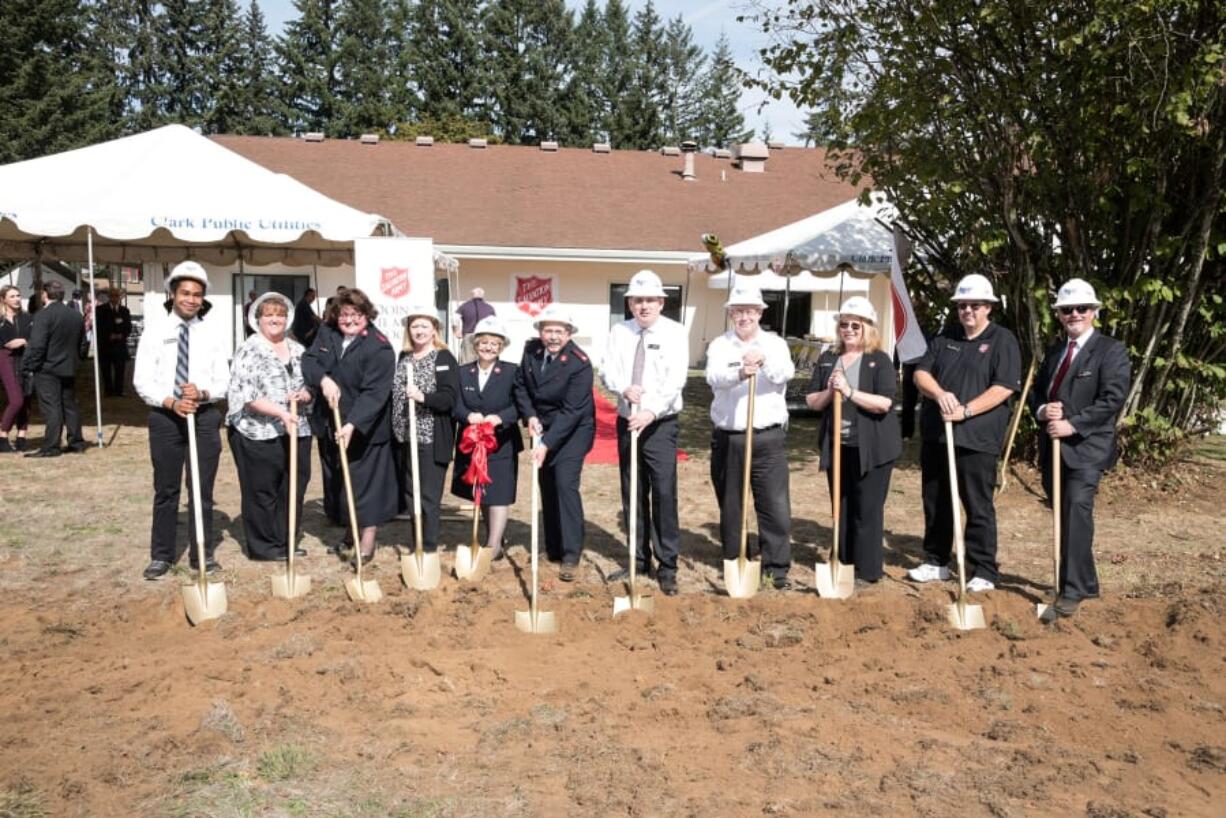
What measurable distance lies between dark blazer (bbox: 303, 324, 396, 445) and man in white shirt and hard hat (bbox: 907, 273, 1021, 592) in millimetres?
3492

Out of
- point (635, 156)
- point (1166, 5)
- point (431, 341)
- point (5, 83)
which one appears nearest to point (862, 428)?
point (431, 341)

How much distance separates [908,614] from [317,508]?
502 centimetres

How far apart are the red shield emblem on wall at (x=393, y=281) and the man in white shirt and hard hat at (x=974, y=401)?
6456mm

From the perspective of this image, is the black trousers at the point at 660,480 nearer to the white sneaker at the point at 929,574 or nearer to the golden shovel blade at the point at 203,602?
the white sneaker at the point at 929,574

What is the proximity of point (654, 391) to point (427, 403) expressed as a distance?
149 cm

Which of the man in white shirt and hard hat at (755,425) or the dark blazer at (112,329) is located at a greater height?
the dark blazer at (112,329)

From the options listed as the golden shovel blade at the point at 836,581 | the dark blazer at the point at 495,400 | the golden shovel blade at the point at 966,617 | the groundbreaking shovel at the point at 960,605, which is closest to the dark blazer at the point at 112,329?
the dark blazer at the point at 495,400

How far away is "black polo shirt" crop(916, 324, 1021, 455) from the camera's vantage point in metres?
6.25

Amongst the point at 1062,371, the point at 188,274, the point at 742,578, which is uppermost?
the point at 188,274

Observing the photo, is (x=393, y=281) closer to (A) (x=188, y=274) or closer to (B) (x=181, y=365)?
(A) (x=188, y=274)

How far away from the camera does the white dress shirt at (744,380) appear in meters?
6.17

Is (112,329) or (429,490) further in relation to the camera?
(112,329)

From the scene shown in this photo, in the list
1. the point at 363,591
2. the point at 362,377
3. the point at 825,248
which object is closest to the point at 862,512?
the point at 363,591

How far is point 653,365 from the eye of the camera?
20.9 ft
